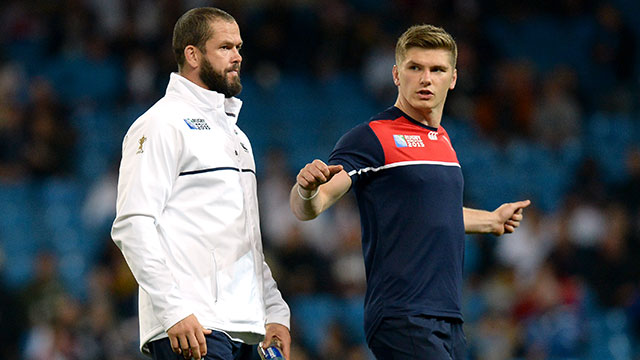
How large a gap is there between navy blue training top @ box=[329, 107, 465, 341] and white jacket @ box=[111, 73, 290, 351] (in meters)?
0.49

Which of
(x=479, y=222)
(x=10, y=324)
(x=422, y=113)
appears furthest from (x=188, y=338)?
(x=10, y=324)

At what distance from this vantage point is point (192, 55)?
4.32 m

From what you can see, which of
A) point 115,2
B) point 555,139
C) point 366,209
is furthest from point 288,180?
point 366,209

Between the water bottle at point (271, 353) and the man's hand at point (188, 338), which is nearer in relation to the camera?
the man's hand at point (188, 338)

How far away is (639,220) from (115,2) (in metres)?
7.17

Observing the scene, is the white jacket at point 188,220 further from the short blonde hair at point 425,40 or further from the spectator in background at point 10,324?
the spectator in background at point 10,324

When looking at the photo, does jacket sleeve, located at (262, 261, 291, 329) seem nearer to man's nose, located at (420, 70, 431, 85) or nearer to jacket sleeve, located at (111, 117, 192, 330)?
jacket sleeve, located at (111, 117, 192, 330)

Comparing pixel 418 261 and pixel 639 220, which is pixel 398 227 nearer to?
pixel 418 261

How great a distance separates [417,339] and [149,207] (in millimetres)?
1219

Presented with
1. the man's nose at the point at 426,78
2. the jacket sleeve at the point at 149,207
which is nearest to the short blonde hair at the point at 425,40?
the man's nose at the point at 426,78

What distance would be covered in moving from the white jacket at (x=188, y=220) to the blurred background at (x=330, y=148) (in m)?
4.80

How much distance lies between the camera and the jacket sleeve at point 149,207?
3.79m

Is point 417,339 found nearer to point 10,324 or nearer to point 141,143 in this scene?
point 141,143

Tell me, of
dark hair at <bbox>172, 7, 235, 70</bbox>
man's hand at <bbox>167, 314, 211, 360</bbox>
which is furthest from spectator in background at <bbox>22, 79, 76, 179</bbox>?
man's hand at <bbox>167, 314, 211, 360</bbox>
